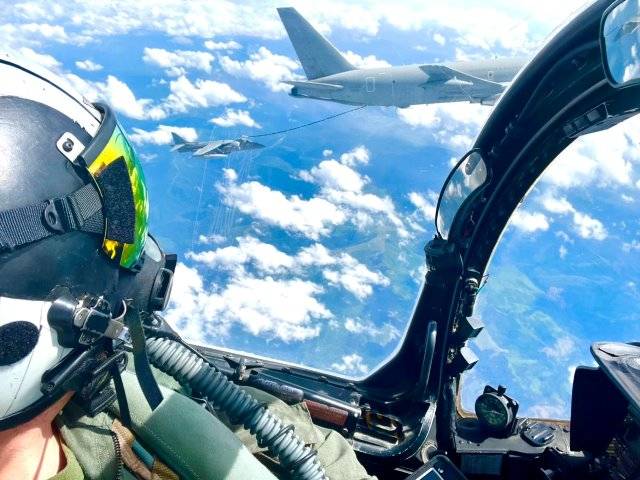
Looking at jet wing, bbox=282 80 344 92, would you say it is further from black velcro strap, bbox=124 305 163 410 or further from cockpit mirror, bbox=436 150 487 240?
black velcro strap, bbox=124 305 163 410

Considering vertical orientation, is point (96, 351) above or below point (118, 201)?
below

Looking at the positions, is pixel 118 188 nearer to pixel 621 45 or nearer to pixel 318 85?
pixel 621 45

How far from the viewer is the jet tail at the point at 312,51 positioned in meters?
33.8

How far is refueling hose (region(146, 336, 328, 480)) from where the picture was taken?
164 cm

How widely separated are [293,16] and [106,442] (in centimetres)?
3660

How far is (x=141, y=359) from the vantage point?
138 centimetres

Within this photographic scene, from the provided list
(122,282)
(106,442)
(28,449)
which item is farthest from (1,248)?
(106,442)

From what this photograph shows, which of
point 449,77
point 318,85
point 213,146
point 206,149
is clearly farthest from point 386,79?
point 213,146

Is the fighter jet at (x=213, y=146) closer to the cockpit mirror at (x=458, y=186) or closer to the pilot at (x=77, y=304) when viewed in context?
the cockpit mirror at (x=458, y=186)

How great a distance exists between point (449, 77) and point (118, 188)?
32907 mm

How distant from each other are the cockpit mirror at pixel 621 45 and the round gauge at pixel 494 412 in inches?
55.4

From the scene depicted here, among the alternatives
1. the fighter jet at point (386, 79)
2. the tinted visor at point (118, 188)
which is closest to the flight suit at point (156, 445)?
the tinted visor at point (118, 188)

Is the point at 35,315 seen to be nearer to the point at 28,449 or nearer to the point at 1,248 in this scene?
the point at 1,248

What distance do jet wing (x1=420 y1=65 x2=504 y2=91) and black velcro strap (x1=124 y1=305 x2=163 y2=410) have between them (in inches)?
1253
